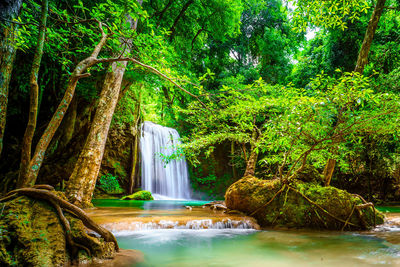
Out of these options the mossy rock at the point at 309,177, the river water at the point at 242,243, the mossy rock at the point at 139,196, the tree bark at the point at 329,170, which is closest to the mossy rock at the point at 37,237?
the river water at the point at 242,243

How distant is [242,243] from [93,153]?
169 inches

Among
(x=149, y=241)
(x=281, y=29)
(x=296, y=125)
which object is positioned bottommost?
(x=149, y=241)

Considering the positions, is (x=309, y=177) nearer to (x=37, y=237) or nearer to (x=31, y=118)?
(x=37, y=237)

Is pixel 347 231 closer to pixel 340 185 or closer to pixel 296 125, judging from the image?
pixel 296 125

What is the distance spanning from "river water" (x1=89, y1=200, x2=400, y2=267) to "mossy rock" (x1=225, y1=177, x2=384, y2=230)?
356mm

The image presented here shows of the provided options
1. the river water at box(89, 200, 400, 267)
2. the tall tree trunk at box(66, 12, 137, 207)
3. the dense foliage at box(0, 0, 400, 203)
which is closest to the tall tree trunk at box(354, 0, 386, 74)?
the dense foliage at box(0, 0, 400, 203)

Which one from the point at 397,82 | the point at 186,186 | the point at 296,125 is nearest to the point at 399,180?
the point at 397,82

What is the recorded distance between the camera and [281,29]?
1684 centimetres

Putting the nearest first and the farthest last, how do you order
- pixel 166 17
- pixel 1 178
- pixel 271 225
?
Answer: pixel 271 225 < pixel 1 178 < pixel 166 17

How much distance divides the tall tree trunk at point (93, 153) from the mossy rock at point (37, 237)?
2.93m

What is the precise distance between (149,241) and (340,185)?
1166 cm

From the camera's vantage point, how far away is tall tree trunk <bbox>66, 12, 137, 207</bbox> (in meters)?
5.26

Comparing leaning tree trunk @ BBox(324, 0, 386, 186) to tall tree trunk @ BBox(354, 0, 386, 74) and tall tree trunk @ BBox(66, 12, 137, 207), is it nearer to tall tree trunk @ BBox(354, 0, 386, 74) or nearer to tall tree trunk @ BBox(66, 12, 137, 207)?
tall tree trunk @ BBox(354, 0, 386, 74)

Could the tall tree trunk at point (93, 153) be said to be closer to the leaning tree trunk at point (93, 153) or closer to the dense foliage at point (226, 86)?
the leaning tree trunk at point (93, 153)
